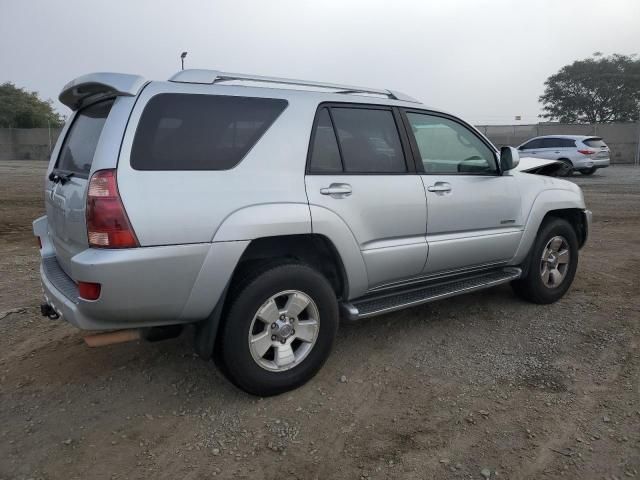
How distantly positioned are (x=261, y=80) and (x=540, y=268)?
303cm

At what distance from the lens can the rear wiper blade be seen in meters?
3.04

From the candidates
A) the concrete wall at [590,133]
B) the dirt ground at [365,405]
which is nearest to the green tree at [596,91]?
the concrete wall at [590,133]

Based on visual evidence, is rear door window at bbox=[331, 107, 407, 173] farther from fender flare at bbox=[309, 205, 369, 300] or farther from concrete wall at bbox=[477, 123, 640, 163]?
concrete wall at bbox=[477, 123, 640, 163]

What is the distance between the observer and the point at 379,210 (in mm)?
3486

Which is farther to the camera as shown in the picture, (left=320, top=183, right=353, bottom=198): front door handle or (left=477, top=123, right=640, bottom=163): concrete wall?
(left=477, top=123, right=640, bottom=163): concrete wall

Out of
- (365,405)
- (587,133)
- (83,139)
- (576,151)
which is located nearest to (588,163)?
(576,151)

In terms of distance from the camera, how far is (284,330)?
3.13m

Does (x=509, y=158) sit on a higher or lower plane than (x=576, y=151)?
higher

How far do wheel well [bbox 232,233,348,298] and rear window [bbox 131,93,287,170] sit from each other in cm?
55

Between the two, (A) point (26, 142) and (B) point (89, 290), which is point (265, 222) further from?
(A) point (26, 142)

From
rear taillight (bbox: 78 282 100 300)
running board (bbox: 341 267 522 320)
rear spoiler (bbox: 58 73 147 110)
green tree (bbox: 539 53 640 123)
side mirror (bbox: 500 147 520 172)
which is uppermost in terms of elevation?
green tree (bbox: 539 53 640 123)

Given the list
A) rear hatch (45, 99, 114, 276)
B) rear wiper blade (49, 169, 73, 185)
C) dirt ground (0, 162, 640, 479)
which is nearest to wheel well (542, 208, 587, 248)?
dirt ground (0, 162, 640, 479)

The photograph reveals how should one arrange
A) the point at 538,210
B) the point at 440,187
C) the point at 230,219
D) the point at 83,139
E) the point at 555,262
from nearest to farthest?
the point at 230,219 → the point at 83,139 → the point at 440,187 → the point at 538,210 → the point at 555,262

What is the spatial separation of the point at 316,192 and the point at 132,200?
111 centimetres
